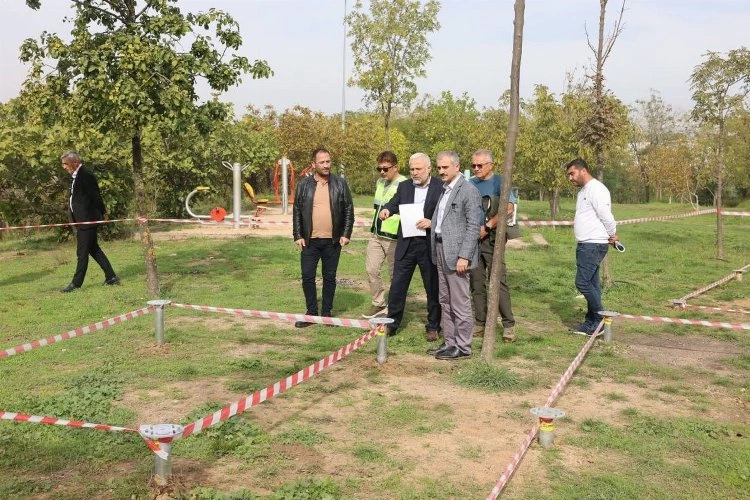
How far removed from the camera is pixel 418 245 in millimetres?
6504

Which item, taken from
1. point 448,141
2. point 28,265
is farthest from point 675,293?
point 448,141

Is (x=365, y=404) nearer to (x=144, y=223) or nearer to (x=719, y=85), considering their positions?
(x=144, y=223)

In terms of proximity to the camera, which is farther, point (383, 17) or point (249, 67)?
point (383, 17)

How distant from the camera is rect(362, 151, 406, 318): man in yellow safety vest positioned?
695cm

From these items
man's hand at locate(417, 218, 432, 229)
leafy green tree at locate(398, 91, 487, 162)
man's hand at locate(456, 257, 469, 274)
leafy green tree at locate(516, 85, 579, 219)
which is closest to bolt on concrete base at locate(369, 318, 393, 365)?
man's hand at locate(456, 257, 469, 274)

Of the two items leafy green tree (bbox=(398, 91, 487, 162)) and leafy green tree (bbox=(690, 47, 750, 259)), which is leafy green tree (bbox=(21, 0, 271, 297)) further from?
leafy green tree (bbox=(398, 91, 487, 162))

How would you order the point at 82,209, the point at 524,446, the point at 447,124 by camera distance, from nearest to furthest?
the point at 524,446 → the point at 82,209 → the point at 447,124

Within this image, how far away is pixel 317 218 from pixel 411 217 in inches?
44.9

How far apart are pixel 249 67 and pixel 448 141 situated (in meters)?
35.5

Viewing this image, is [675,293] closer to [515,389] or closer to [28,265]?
[515,389]

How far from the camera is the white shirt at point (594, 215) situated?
6.71 m

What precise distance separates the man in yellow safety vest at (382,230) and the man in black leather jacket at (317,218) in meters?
0.33

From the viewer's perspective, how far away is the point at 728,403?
16.5 ft

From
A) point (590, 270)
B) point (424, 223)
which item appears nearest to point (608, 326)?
point (590, 270)
